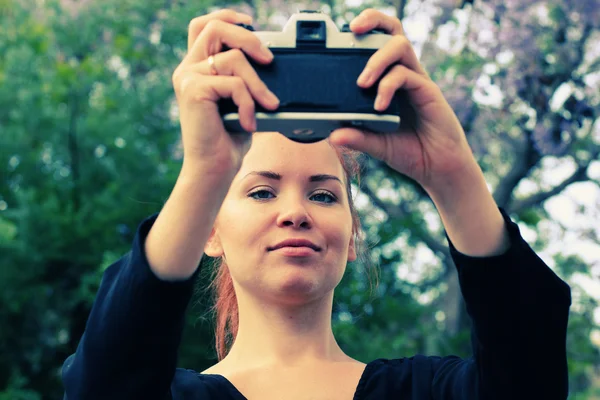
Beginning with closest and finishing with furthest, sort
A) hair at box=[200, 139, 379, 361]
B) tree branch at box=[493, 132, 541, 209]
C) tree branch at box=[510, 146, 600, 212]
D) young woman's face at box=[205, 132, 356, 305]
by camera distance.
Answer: young woman's face at box=[205, 132, 356, 305] < hair at box=[200, 139, 379, 361] < tree branch at box=[493, 132, 541, 209] < tree branch at box=[510, 146, 600, 212]

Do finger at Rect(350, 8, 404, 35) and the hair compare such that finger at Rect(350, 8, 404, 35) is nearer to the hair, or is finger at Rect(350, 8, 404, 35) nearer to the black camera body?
the black camera body

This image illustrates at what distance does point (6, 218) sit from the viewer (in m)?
7.40

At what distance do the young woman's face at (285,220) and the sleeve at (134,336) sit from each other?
447 mm

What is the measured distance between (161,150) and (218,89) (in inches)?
277

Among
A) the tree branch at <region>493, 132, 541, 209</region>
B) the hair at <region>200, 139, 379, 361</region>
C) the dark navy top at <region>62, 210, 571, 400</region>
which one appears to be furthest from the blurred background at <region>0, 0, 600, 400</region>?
the dark navy top at <region>62, 210, 571, 400</region>

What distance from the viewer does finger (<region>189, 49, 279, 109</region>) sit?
1768 mm

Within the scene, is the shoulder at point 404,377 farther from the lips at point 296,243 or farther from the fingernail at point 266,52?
the fingernail at point 266,52

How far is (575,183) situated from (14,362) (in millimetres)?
6679

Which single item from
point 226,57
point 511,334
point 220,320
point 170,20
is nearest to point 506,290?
point 511,334

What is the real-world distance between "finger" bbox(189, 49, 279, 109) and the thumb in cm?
15

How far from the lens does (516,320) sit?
1975 mm

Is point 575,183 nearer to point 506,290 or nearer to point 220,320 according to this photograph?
point 220,320

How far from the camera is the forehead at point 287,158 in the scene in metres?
2.50

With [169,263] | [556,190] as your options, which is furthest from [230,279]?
[556,190]
